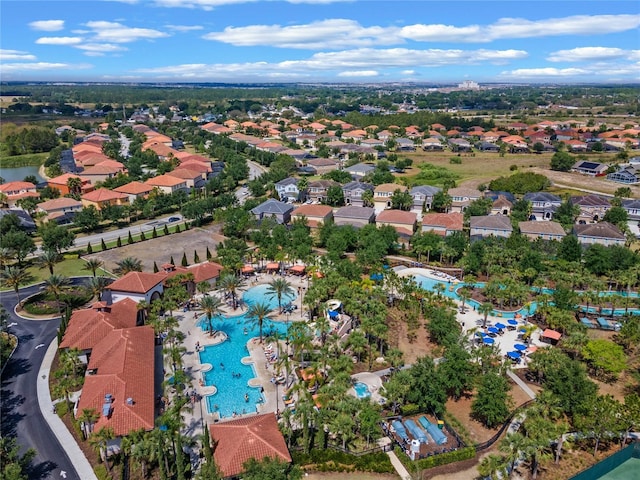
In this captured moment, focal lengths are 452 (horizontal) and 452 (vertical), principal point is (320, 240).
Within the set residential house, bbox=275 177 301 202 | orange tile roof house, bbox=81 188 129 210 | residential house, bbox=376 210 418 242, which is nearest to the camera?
residential house, bbox=376 210 418 242

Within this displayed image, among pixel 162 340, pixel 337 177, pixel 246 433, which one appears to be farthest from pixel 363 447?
pixel 337 177

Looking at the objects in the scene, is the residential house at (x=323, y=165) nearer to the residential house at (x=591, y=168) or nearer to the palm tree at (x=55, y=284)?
the residential house at (x=591, y=168)

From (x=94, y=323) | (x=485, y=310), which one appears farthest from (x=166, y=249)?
(x=485, y=310)

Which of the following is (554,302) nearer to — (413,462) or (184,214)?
(413,462)

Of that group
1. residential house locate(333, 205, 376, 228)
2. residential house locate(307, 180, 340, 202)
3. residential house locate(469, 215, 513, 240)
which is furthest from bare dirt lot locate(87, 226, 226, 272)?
residential house locate(469, 215, 513, 240)

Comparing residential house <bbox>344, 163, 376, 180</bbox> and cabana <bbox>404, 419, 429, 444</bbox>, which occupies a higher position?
residential house <bbox>344, 163, 376, 180</bbox>

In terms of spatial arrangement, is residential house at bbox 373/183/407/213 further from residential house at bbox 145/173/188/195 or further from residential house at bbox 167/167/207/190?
residential house at bbox 145/173/188/195
